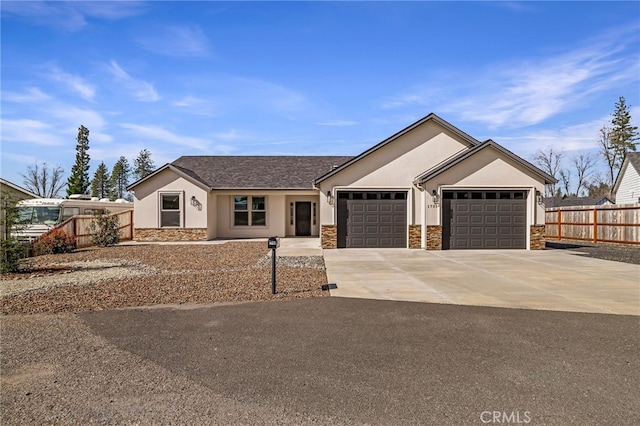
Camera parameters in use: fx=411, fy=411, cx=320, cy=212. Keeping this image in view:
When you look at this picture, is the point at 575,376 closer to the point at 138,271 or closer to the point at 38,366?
the point at 38,366

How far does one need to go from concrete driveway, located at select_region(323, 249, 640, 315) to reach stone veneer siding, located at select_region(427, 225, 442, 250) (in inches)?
76.2

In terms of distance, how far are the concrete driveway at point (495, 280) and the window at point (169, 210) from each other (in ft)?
32.8

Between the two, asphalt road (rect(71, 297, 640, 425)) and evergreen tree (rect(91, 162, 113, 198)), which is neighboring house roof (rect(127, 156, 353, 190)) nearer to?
asphalt road (rect(71, 297, 640, 425))

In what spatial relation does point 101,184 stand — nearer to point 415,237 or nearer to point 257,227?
point 257,227

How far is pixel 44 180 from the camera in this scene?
58.3 meters

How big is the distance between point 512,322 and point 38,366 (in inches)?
238

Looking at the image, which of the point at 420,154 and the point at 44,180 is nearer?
the point at 420,154

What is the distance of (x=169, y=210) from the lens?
2125cm

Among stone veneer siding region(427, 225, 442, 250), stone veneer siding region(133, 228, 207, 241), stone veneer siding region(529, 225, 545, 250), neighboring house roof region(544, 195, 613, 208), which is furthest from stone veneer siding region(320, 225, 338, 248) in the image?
neighboring house roof region(544, 195, 613, 208)

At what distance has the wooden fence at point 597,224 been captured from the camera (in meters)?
18.9

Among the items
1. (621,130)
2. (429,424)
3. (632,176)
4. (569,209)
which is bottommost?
(429,424)

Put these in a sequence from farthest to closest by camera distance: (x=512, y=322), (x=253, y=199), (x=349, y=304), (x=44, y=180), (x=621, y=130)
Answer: (x=44, y=180) → (x=621, y=130) → (x=253, y=199) → (x=349, y=304) → (x=512, y=322)

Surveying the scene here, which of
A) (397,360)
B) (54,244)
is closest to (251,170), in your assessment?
(54,244)

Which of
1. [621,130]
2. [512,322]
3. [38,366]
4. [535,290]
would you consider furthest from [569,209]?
[621,130]
